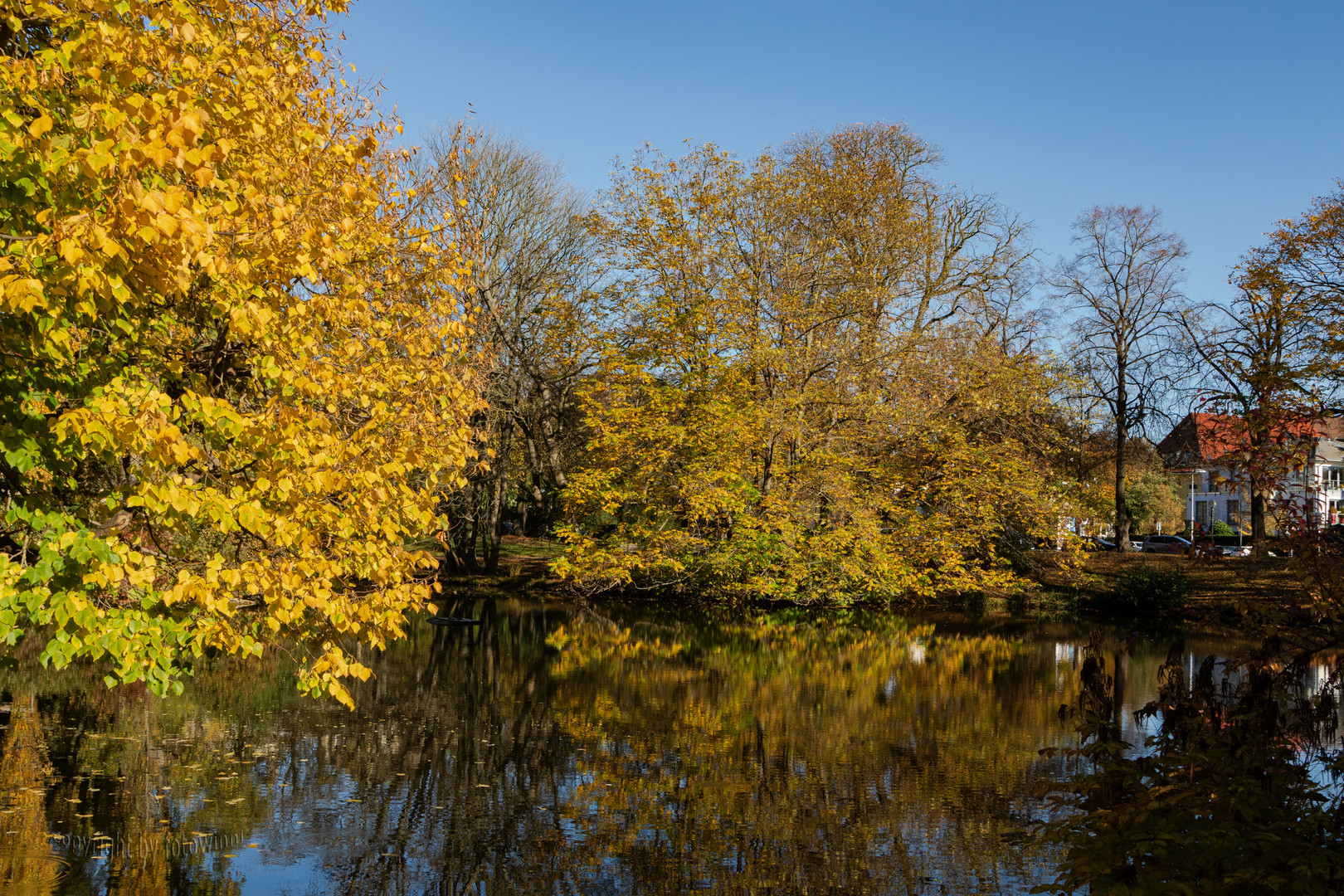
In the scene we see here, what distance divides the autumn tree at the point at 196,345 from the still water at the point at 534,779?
1.66 metres

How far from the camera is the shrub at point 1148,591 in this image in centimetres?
2795

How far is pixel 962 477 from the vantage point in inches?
1070

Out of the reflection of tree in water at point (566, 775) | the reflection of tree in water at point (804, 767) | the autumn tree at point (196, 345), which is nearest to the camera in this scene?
the autumn tree at point (196, 345)

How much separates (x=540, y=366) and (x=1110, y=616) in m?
18.6

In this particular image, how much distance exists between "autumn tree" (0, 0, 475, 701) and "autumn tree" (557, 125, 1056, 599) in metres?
16.1

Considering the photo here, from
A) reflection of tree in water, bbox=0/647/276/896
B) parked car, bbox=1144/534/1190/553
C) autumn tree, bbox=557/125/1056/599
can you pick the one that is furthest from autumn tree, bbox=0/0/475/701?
parked car, bbox=1144/534/1190/553

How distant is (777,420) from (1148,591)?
1265 centimetres

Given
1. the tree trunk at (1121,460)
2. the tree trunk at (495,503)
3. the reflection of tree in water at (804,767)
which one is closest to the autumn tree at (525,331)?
the tree trunk at (495,503)

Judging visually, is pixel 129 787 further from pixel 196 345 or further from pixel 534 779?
pixel 196 345

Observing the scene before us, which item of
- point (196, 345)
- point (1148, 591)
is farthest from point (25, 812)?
point (1148, 591)

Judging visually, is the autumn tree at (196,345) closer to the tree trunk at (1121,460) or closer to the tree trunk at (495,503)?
the tree trunk at (495,503)

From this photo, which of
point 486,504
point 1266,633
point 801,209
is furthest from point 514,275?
point 1266,633

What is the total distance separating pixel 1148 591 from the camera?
28.3 m

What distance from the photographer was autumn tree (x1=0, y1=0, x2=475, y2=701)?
5.02 meters
